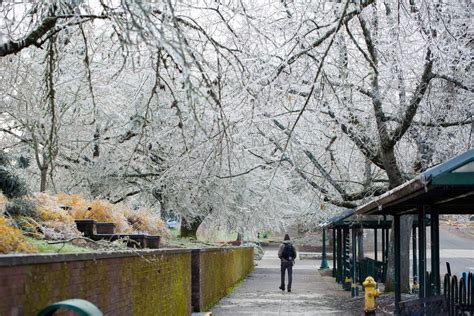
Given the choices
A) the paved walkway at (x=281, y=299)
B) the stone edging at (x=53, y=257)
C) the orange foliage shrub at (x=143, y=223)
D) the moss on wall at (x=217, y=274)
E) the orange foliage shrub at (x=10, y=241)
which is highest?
the orange foliage shrub at (x=143, y=223)

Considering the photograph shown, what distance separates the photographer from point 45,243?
858 cm

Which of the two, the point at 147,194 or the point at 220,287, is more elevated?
the point at 147,194

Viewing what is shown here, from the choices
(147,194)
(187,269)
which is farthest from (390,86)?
(147,194)

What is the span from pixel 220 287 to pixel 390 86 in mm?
7284

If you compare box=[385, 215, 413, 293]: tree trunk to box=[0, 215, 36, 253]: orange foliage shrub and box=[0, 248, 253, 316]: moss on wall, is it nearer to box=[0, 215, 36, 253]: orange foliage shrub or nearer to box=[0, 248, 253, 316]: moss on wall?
box=[0, 248, 253, 316]: moss on wall

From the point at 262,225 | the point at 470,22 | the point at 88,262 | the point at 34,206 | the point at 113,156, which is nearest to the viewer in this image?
the point at 88,262

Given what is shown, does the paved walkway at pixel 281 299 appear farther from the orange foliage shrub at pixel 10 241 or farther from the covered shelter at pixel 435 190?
the orange foliage shrub at pixel 10 241

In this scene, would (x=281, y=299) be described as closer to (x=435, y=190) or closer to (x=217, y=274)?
(x=217, y=274)

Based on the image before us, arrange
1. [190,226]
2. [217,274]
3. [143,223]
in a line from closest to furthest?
[143,223]
[217,274]
[190,226]

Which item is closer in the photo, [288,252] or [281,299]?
[281,299]

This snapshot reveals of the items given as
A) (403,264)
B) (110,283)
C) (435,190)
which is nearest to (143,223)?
(435,190)

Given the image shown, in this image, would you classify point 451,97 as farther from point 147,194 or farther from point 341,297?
point 147,194

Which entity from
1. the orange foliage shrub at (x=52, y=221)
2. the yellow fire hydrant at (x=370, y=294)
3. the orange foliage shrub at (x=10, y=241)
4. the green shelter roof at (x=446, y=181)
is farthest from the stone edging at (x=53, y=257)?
the yellow fire hydrant at (x=370, y=294)

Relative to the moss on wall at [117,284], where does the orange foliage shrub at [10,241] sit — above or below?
above
